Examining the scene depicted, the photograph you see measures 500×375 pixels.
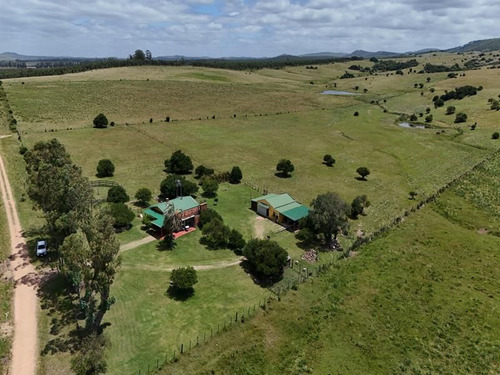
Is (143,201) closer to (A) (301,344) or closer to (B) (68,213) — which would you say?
(B) (68,213)

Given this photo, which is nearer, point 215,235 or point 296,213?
point 215,235

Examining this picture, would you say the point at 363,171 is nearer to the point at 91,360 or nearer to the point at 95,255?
the point at 95,255

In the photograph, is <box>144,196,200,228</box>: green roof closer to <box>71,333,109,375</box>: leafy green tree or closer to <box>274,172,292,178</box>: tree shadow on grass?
<box>71,333,109,375</box>: leafy green tree

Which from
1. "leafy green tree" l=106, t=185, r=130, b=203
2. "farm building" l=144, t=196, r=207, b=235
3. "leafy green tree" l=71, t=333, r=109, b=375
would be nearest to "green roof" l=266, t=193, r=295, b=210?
"farm building" l=144, t=196, r=207, b=235

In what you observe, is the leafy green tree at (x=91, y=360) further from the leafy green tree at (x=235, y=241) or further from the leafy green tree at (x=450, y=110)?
the leafy green tree at (x=450, y=110)

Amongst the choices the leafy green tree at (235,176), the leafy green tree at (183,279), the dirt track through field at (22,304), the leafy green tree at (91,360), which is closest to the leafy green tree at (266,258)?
the leafy green tree at (183,279)

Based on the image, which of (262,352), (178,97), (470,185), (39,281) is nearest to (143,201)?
(39,281)

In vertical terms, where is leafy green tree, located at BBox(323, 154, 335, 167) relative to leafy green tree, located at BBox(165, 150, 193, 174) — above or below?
below

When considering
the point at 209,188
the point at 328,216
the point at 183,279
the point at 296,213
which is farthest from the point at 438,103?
the point at 183,279

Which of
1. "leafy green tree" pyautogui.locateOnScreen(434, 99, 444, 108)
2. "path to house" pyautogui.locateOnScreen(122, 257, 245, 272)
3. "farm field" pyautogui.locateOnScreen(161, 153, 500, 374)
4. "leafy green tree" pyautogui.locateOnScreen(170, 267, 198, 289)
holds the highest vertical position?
"leafy green tree" pyautogui.locateOnScreen(434, 99, 444, 108)
